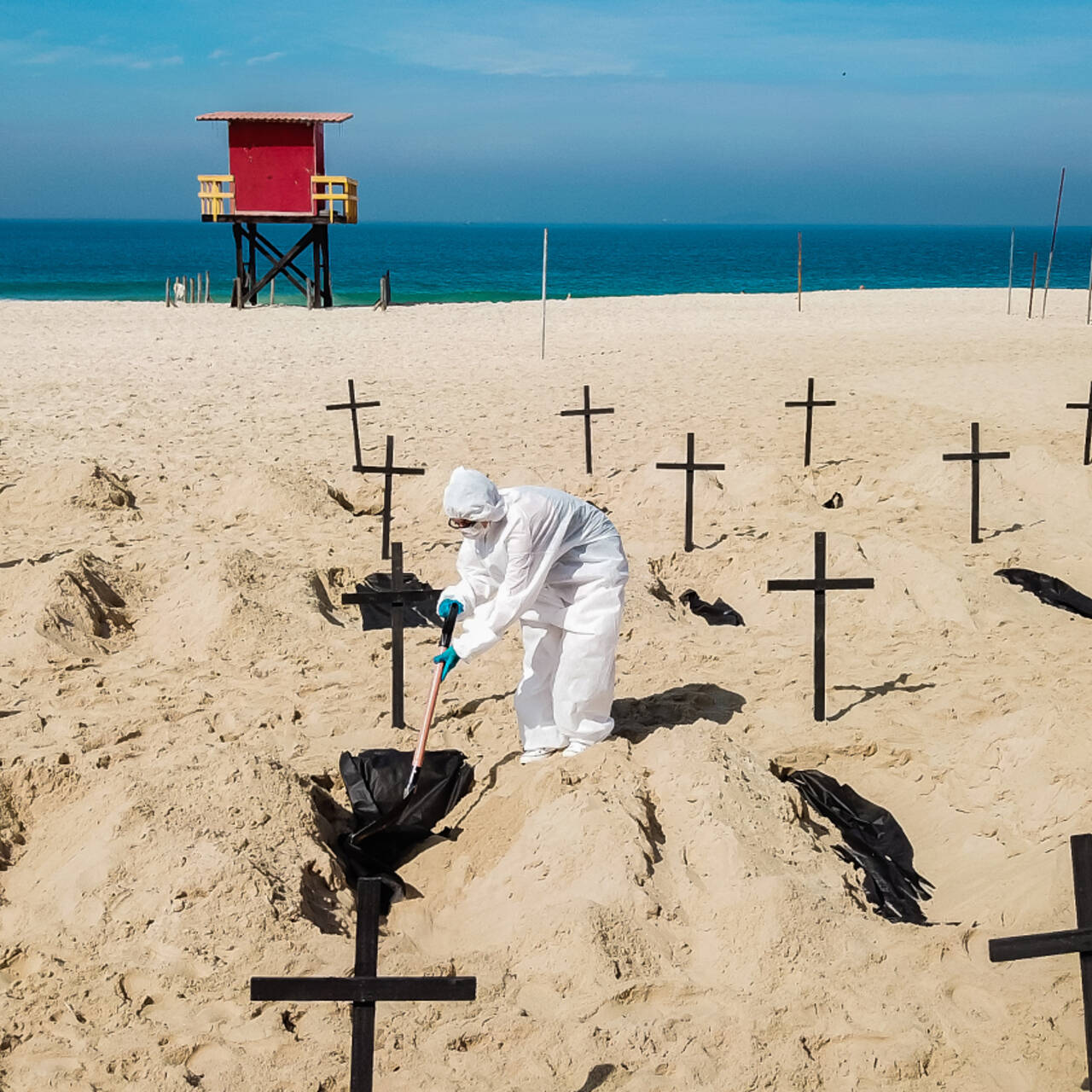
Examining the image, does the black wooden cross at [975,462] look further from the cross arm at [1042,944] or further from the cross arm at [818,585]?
the cross arm at [1042,944]

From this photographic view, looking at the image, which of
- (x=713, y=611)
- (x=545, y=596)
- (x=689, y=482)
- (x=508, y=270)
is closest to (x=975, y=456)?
(x=689, y=482)

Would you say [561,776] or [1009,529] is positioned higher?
[1009,529]

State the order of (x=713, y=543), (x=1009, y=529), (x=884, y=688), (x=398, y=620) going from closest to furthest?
(x=398, y=620) → (x=884, y=688) → (x=713, y=543) → (x=1009, y=529)

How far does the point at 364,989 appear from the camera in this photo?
328 cm

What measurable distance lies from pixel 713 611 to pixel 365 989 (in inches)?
215

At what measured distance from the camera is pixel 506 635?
7.93 metres

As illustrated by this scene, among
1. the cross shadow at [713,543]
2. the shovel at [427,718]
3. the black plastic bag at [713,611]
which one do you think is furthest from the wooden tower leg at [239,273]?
the shovel at [427,718]

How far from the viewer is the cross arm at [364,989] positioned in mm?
3262

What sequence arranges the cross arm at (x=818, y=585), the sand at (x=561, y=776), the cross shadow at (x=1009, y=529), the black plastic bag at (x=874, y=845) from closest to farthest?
1. the sand at (x=561, y=776)
2. the black plastic bag at (x=874, y=845)
3. the cross arm at (x=818, y=585)
4. the cross shadow at (x=1009, y=529)

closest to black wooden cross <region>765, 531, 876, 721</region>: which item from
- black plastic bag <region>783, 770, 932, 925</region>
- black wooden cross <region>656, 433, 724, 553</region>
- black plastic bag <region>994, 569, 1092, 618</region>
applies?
black plastic bag <region>783, 770, 932, 925</region>

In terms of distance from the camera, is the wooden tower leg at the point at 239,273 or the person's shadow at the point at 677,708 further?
the wooden tower leg at the point at 239,273

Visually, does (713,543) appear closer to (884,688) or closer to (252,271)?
(884,688)

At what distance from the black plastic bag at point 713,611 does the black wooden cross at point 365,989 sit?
17.3 feet

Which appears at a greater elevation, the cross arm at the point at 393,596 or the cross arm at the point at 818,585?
the cross arm at the point at 818,585
